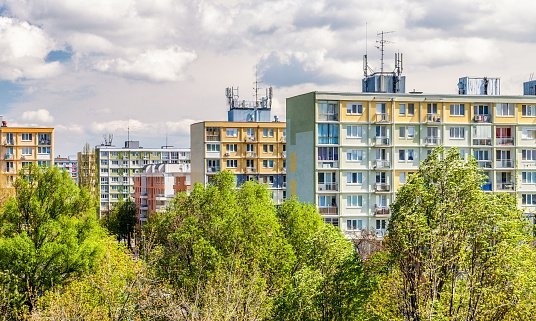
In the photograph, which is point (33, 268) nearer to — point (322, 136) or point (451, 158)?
point (451, 158)

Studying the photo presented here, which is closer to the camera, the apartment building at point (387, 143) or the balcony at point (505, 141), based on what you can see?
the apartment building at point (387, 143)

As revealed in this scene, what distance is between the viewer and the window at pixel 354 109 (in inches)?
2630

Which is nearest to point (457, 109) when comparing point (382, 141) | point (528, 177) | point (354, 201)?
point (382, 141)

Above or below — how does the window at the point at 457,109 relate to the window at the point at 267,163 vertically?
above

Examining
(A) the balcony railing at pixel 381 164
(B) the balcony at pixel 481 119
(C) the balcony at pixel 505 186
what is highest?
(B) the balcony at pixel 481 119

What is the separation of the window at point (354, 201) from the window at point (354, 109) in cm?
743

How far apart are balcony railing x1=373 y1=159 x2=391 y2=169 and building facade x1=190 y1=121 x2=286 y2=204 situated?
2493 centimetres

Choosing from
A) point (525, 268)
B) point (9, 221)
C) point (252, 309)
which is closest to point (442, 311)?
point (525, 268)

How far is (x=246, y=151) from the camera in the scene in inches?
3593

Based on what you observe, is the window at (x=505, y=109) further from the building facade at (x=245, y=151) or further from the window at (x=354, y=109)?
the building facade at (x=245, y=151)

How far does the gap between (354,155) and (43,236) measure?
32.2m

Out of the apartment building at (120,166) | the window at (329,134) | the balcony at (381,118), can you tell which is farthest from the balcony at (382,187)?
the apartment building at (120,166)

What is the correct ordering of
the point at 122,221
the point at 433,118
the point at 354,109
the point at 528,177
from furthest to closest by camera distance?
1. the point at 122,221
2. the point at 528,177
3. the point at 433,118
4. the point at 354,109

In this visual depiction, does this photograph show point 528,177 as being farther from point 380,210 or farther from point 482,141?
point 380,210
